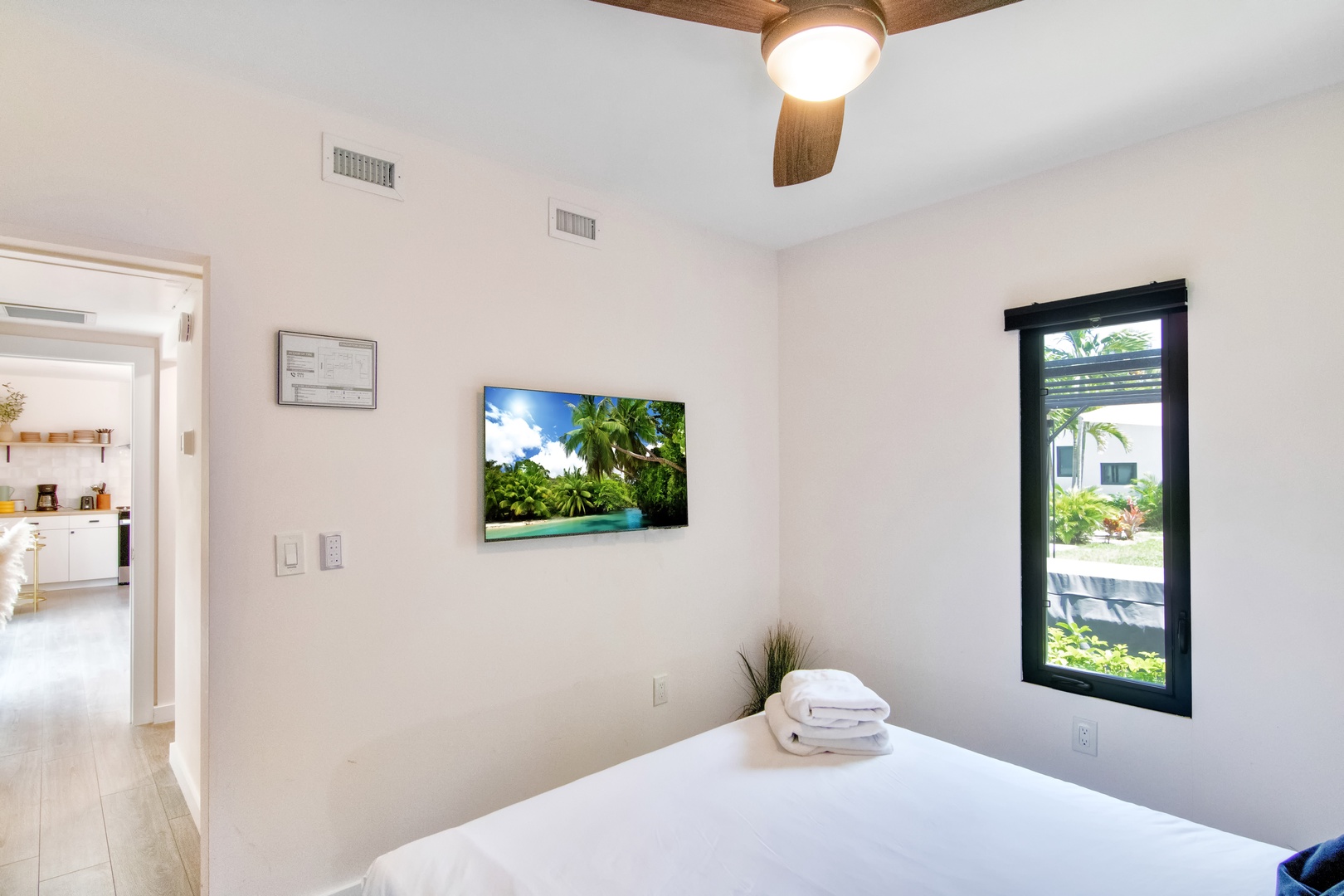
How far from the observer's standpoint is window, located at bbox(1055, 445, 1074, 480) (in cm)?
242

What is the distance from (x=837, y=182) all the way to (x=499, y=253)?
53.1 inches

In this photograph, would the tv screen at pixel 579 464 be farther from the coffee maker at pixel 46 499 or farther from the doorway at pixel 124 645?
the coffee maker at pixel 46 499

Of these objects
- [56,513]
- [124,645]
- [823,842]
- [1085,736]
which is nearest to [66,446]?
[56,513]

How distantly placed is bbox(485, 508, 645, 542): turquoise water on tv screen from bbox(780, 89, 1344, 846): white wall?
101 centimetres

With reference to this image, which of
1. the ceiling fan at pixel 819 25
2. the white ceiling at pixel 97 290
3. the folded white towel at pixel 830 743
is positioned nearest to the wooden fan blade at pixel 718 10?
the ceiling fan at pixel 819 25

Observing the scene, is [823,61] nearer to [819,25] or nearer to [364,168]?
[819,25]

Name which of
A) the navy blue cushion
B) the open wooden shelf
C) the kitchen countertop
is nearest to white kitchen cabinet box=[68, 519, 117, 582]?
the kitchen countertop

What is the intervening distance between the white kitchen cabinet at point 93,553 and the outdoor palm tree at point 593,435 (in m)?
7.10

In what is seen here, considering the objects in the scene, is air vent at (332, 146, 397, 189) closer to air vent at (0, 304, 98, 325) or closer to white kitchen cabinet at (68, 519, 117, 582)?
air vent at (0, 304, 98, 325)

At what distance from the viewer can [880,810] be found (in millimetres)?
1586

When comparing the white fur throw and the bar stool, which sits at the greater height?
the white fur throw

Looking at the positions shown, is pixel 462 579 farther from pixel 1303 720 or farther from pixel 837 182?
pixel 1303 720

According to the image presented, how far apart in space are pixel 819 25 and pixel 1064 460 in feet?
6.29

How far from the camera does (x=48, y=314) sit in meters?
2.99
